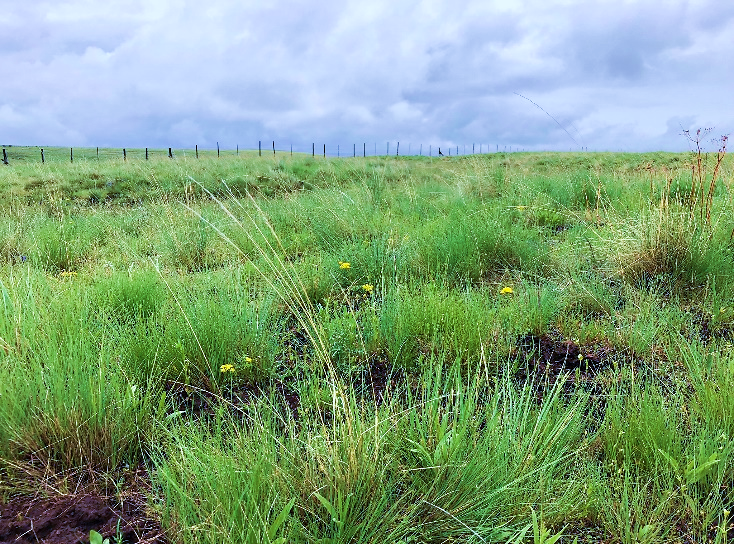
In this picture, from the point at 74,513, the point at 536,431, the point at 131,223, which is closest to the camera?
the point at 74,513

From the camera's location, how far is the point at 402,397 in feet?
7.19

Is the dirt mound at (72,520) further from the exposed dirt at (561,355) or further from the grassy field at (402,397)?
the exposed dirt at (561,355)

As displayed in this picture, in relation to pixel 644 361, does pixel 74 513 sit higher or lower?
lower

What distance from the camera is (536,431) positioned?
1666 millimetres

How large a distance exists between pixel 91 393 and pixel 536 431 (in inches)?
58.4

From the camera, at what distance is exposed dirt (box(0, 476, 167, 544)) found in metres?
1.44

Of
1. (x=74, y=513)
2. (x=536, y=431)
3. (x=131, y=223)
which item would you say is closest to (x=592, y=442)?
(x=536, y=431)

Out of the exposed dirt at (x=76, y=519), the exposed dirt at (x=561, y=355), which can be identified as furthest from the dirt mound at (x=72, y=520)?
the exposed dirt at (x=561, y=355)

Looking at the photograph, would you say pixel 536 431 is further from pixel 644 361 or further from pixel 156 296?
pixel 156 296

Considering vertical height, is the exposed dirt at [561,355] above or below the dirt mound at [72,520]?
above

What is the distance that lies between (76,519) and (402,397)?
121 centimetres

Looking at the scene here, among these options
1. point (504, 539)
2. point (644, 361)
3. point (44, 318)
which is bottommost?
point (504, 539)

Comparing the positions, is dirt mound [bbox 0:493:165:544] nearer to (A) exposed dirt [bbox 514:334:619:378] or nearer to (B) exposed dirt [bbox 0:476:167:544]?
(B) exposed dirt [bbox 0:476:167:544]

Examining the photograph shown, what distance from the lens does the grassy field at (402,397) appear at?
57.0 inches
